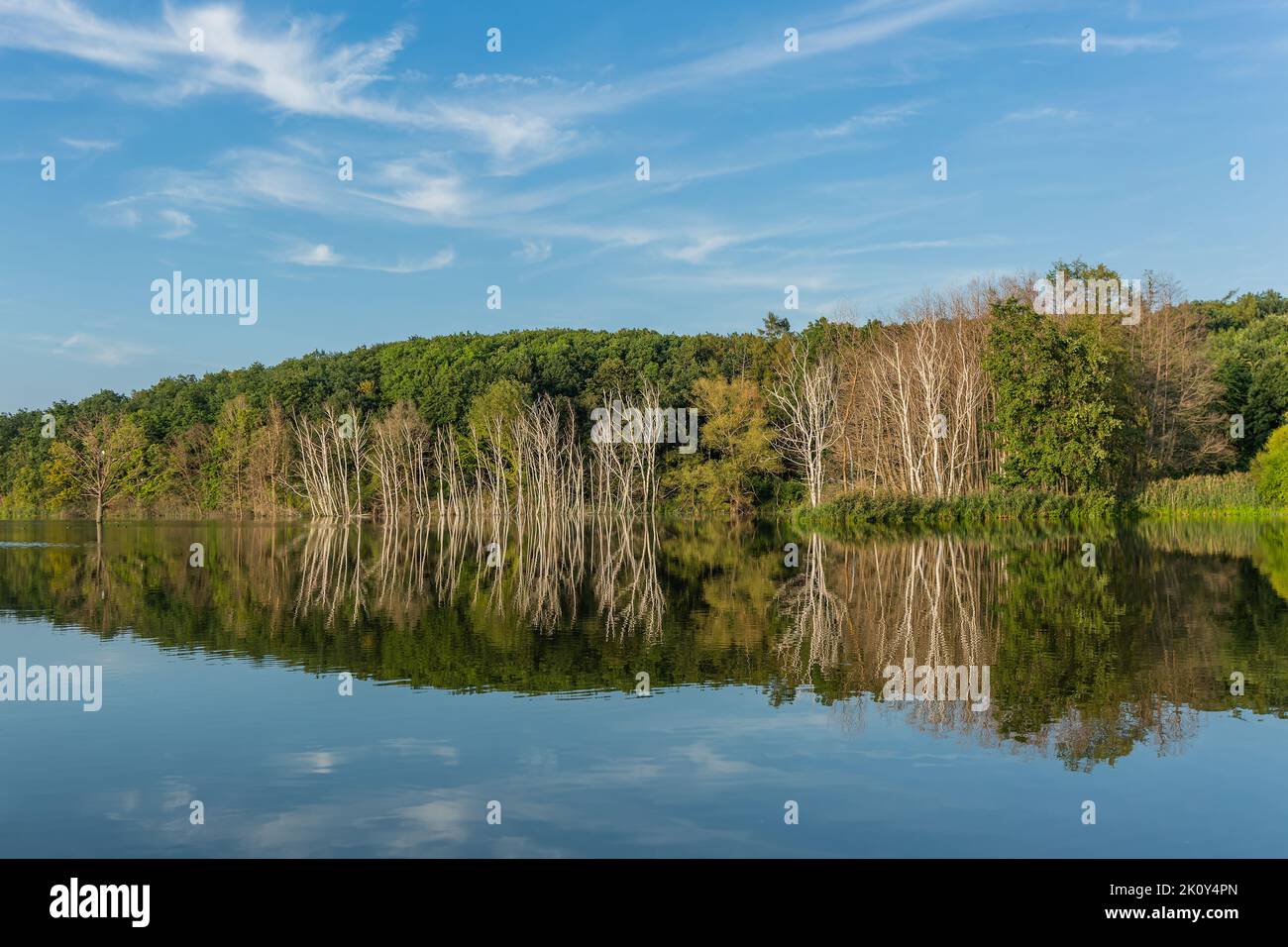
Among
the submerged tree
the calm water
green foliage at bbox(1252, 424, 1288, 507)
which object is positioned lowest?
the calm water

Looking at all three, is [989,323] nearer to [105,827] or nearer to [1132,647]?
[1132,647]

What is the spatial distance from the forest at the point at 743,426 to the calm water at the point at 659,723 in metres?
27.2

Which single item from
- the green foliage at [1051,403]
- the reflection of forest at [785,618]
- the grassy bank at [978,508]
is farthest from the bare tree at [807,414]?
the reflection of forest at [785,618]

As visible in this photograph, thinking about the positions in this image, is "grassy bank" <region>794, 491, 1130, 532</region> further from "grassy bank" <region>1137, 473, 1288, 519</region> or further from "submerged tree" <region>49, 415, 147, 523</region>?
"submerged tree" <region>49, 415, 147, 523</region>

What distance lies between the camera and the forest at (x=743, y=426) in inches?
1868

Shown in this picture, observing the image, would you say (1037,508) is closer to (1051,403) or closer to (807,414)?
(1051,403)

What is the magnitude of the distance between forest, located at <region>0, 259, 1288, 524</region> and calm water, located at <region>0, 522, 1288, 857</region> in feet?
89.2

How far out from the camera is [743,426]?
67.9m

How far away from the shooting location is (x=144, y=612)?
62.2ft

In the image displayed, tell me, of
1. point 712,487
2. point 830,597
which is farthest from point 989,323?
point 830,597

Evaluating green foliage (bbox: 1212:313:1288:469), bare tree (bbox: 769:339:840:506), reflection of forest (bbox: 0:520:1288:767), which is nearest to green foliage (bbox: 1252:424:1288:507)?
green foliage (bbox: 1212:313:1288:469)

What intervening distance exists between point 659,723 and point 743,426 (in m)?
58.5

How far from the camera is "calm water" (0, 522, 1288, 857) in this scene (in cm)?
714
